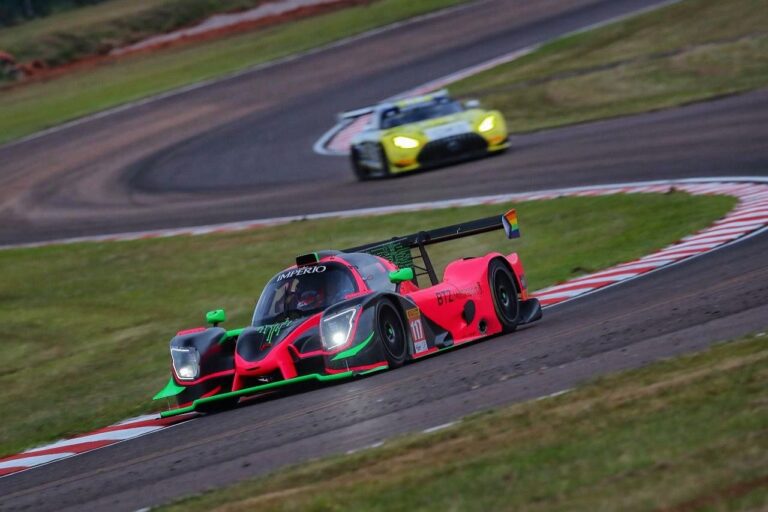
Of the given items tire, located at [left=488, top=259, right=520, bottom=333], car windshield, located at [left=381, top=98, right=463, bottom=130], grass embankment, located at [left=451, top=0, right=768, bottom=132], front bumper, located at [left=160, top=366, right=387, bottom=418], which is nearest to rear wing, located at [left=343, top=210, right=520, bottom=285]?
tire, located at [left=488, top=259, right=520, bottom=333]

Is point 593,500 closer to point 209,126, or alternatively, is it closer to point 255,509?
point 255,509

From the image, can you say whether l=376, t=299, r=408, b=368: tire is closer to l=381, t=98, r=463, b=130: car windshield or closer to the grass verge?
l=381, t=98, r=463, b=130: car windshield

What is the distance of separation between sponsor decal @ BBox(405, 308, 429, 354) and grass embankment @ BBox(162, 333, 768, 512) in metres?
3.01

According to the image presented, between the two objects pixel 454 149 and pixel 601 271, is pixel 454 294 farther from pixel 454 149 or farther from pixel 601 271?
pixel 454 149

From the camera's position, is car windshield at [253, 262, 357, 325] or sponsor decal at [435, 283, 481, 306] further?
sponsor decal at [435, 283, 481, 306]

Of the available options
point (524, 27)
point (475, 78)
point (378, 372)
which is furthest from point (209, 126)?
point (378, 372)

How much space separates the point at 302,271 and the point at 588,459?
524 cm

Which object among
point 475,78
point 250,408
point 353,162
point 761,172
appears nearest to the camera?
point 250,408

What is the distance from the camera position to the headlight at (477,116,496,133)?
23.3 meters

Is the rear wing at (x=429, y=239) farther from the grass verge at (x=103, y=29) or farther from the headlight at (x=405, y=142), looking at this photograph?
the grass verge at (x=103, y=29)

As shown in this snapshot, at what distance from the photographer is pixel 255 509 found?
566 cm

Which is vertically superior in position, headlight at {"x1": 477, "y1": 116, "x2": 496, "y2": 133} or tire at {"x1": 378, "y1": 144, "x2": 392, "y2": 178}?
headlight at {"x1": 477, "y1": 116, "x2": 496, "y2": 133}

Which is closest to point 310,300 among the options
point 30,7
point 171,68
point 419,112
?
point 419,112

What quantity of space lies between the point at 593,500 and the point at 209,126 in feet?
103
